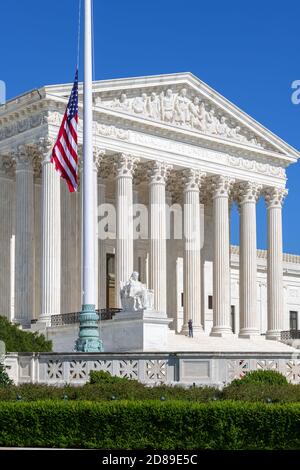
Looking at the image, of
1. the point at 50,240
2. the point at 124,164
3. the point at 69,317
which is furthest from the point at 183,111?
the point at 69,317

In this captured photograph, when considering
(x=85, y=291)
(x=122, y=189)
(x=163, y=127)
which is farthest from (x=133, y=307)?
(x=85, y=291)

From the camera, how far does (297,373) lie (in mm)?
→ 26250

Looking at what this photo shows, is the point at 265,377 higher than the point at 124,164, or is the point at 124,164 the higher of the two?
the point at 124,164

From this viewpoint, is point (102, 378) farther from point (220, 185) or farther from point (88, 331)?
point (220, 185)

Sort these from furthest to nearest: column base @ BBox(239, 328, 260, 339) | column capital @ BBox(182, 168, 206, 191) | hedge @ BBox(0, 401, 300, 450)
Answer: column base @ BBox(239, 328, 260, 339), column capital @ BBox(182, 168, 206, 191), hedge @ BBox(0, 401, 300, 450)

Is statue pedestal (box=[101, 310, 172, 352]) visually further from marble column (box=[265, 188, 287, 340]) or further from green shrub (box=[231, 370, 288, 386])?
green shrub (box=[231, 370, 288, 386])

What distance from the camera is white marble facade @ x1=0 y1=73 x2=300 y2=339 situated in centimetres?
5716

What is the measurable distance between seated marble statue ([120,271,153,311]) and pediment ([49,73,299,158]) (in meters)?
12.8

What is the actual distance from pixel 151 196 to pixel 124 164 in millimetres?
3153

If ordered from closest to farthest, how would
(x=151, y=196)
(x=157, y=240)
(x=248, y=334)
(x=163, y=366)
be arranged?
(x=163, y=366)
(x=157, y=240)
(x=151, y=196)
(x=248, y=334)

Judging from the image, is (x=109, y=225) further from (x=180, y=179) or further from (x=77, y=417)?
(x=77, y=417)

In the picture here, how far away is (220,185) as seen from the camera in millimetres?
66062

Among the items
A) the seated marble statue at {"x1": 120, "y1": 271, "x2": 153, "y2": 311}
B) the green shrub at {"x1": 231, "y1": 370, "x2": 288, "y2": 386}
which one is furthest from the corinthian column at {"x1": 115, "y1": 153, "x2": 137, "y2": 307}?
the green shrub at {"x1": 231, "y1": 370, "x2": 288, "y2": 386}

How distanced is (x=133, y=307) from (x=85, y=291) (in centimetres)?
2059
